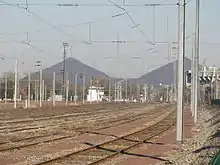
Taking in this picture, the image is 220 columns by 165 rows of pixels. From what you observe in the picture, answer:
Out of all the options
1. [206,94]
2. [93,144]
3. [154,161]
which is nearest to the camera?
[154,161]

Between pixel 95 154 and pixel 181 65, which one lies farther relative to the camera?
pixel 181 65

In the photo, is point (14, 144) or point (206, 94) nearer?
point (14, 144)

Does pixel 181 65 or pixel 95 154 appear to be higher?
pixel 181 65

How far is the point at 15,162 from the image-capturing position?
1784 centimetres

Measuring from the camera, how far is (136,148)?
23969mm

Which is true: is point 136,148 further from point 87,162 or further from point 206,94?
point 206,94

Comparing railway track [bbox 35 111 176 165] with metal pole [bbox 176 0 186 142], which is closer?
railway track [bbox 35 111 176 165]

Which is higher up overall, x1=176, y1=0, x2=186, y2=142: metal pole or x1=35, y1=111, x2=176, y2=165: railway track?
x1=176, y1=0, x2=186, y2=142: metal pole

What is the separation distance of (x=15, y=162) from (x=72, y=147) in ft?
19.2

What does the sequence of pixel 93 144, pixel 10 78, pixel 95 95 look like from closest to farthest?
pixel 93 144 → pixel 10 78 → pixel 95 95

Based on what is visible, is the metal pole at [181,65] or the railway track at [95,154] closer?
the railway track at [95,154]

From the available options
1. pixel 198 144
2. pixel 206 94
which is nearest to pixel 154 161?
pixel 198 144

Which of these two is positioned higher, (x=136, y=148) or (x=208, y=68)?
(x=208, y=68)

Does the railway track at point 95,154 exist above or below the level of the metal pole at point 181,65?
below
